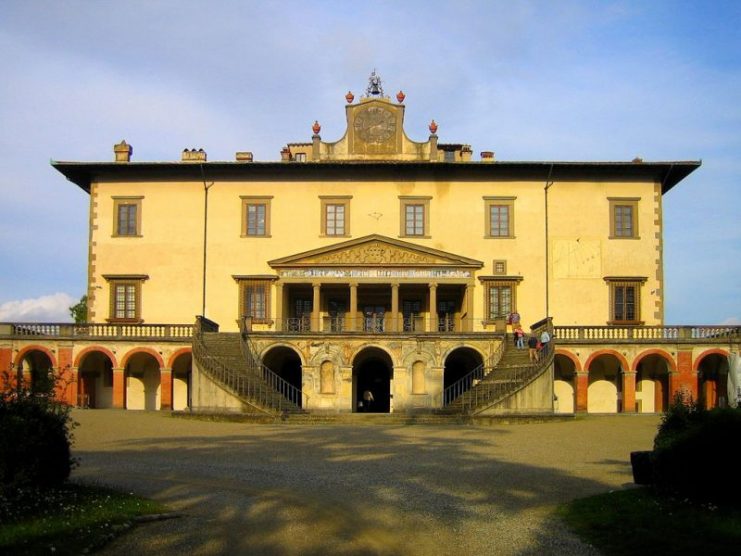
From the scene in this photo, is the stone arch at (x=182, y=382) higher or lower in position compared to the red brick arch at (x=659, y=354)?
lower

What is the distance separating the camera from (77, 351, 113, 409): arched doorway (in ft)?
153

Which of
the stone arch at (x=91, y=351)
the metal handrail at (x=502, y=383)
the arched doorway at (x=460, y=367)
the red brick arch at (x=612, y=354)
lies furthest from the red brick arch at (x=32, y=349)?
the red brick arch at (x=612, y=354)

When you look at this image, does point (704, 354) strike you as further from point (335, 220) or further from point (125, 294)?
point (125, 294)

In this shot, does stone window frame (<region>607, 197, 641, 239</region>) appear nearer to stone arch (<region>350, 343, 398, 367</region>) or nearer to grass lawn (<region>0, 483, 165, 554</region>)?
stone arch (<region>350, 343, 398, 367</region>)

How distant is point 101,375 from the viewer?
47.3m

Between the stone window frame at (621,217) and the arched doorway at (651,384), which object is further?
the stone window frame at (621,217)

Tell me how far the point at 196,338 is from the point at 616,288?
21141 mm

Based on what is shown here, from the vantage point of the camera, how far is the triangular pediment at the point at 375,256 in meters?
45.4

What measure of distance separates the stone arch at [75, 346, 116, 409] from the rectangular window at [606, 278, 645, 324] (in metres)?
25.3

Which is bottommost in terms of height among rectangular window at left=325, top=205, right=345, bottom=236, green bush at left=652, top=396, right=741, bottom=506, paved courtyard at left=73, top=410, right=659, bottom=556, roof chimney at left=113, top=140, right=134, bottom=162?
paved courtyard at left=73, top=410, right=659, bottom=556

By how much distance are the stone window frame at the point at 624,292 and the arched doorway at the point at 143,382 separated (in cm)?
2327

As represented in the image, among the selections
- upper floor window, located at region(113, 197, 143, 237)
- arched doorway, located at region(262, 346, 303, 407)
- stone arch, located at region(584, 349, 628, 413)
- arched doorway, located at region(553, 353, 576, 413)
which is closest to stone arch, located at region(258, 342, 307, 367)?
arched doorway, located at region(262, 346, 303, 407)

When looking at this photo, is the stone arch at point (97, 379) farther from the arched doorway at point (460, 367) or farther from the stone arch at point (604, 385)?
the stone arch at point (604, 385)

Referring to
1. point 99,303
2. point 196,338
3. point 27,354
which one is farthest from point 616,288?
point 27,354
